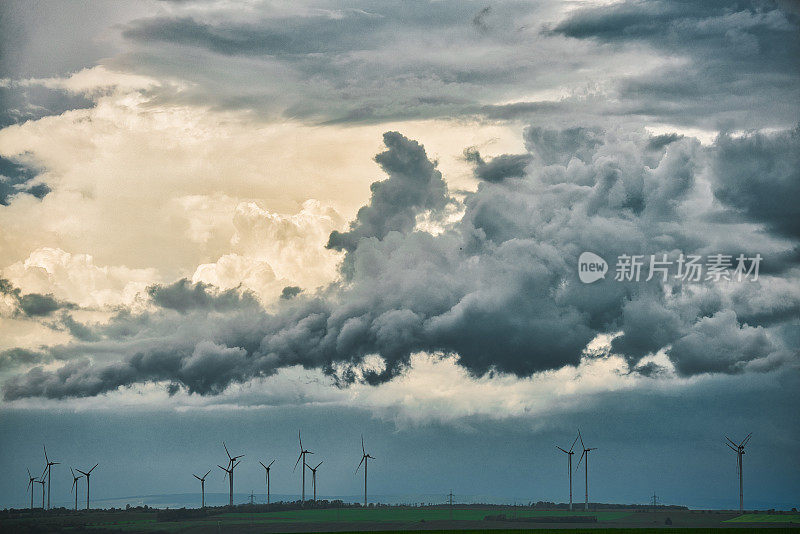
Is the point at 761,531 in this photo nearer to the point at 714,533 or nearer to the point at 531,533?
the point at 714,533

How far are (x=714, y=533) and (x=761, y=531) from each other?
9705 millimetres

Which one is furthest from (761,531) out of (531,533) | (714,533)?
(531,533)

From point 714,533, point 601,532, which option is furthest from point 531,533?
point 714,533

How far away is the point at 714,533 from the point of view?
19762 cm

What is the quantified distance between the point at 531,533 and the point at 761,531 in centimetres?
4697

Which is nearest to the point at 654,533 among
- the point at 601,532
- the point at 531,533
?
the point at 601,532

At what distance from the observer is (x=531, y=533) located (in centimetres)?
19712

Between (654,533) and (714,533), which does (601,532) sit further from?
(714,533)

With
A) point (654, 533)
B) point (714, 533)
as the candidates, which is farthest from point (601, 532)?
point (714, 533)

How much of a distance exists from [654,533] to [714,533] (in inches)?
521

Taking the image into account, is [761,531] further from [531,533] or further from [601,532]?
[531,533]

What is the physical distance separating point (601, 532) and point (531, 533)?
1408 cm

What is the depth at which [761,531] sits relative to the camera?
650ft

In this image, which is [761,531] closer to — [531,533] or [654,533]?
[654,533]
